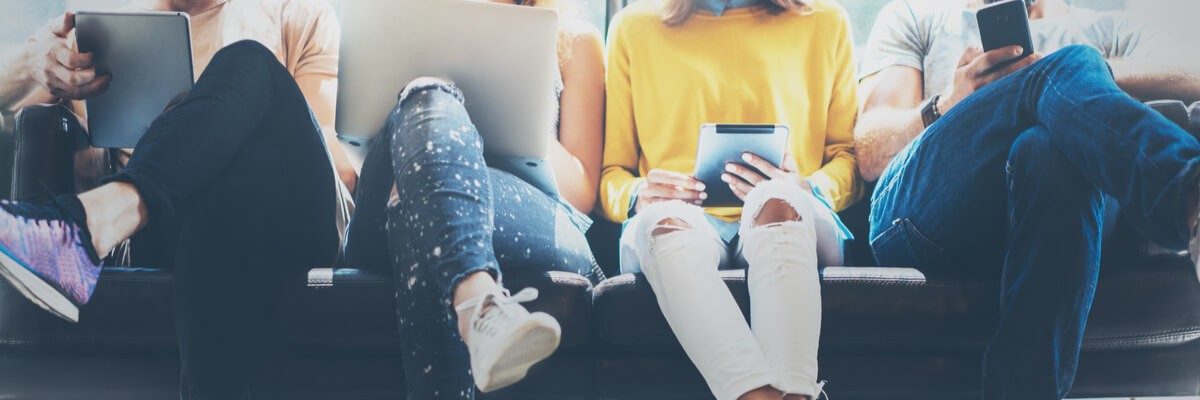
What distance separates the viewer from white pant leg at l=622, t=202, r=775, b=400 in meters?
1.06

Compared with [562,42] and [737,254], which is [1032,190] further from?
[562,42]

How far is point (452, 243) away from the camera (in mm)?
990

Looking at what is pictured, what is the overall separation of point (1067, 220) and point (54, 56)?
1.60m

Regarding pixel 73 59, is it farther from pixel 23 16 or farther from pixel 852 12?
pixel 852 12

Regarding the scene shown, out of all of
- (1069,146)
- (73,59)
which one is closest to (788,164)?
(1069,146)

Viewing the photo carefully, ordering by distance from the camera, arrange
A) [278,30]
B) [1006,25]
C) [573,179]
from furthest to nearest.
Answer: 1. [278,30]
2. [573,179]
3. [1006,25]

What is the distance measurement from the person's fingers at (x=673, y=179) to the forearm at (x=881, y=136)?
0.42 m

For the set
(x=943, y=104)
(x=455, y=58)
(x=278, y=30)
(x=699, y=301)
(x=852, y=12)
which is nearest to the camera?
(x=699, y=301)

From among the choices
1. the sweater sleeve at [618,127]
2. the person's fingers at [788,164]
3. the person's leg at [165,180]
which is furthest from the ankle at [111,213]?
the person's fingers at [788,164]

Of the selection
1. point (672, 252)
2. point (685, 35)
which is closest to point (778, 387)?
point (672, 252)

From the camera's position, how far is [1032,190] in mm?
1202

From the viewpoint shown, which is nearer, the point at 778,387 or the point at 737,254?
the point at 778,387

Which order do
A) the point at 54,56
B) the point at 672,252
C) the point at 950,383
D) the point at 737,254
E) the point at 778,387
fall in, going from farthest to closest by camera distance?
1. the point at 54,56
2. the point at 737,254
3. the point at 950,383
4. the point at 672,252
5. the point at 778,387

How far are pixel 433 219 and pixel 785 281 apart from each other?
446 millimetres
